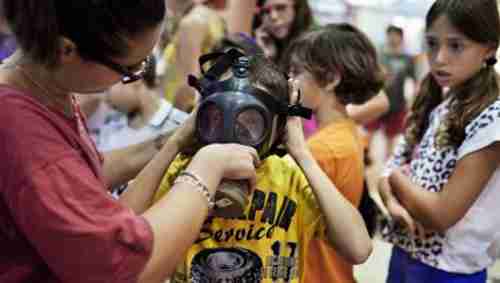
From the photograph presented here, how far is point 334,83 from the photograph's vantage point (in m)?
1.52

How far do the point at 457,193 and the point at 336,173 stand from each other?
0.92 ft

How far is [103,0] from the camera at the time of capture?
26.8 inches

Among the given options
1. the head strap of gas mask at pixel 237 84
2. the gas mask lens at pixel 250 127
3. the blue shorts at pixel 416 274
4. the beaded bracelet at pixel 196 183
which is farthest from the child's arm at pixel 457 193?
the beaded bracelet at pixel 196 183

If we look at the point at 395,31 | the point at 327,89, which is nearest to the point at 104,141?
the point at 327,89

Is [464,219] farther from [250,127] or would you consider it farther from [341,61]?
[250,127]

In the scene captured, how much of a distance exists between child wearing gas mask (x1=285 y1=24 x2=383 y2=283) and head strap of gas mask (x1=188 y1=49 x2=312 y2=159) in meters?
0.30

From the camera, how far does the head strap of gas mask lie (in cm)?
101

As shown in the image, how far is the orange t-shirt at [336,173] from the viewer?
134 centimetres

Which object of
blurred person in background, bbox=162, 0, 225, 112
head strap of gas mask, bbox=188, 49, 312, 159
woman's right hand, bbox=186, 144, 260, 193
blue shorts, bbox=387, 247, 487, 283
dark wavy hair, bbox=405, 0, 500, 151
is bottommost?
blue shorts, bbox=387, 247, 487, 283

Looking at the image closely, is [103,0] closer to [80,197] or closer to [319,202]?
[80,197]

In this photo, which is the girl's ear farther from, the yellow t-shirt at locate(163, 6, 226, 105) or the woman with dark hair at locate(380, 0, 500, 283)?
the yellow t-shirt at locate(163, 6, 226, 105)

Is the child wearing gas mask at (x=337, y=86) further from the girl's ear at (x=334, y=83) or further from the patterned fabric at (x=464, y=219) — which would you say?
the patterned fabric at (x=464, y=219)

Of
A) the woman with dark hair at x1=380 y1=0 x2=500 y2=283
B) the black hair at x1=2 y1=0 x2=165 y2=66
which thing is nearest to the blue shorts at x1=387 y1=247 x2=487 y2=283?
the woman with dark hair at x1=380 y1=0 x2=500 y2=283

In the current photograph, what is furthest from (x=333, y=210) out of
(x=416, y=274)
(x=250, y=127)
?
(x=416, y=274)
